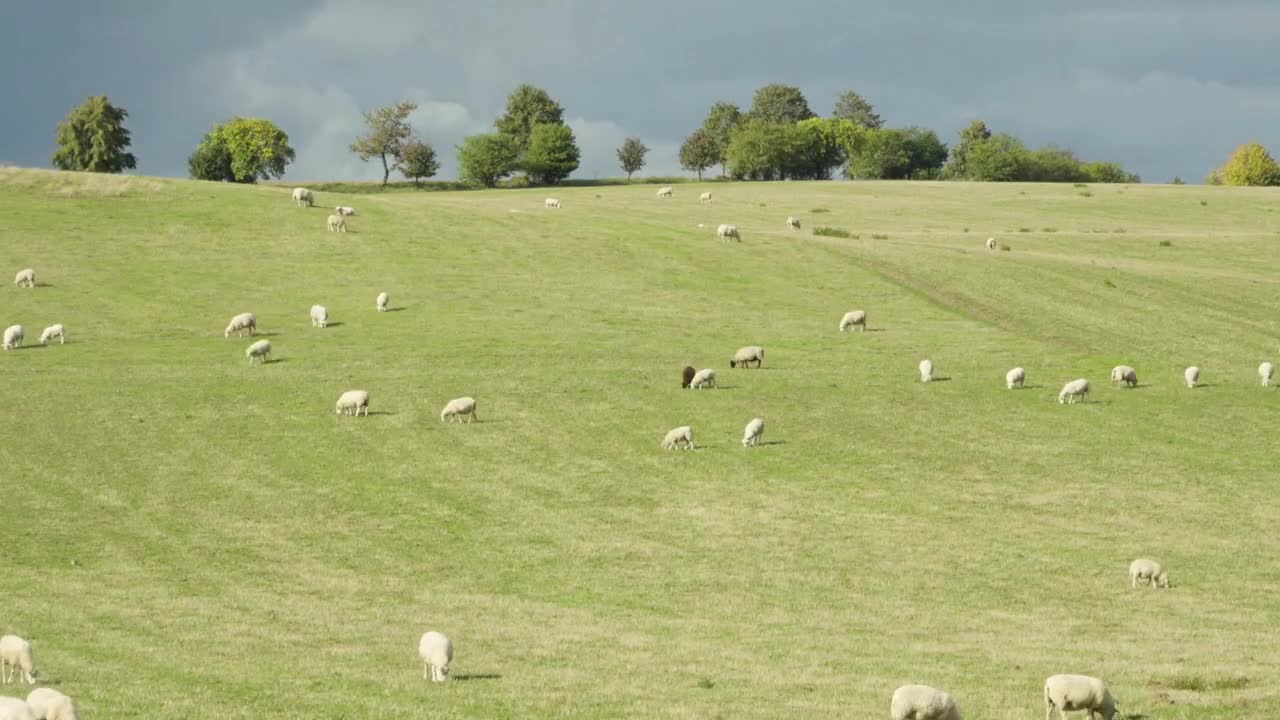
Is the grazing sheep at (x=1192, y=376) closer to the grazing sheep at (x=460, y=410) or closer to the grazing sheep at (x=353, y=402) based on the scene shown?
the grazing sheep at (x=460, y=410)

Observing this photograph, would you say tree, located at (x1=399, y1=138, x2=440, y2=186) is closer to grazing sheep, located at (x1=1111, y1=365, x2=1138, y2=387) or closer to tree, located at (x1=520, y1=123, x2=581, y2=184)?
tree, located at (x1=520, y1=123, x2=581, y2=184)

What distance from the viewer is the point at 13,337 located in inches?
2515

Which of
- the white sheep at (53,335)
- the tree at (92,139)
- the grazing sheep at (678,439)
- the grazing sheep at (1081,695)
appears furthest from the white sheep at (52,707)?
the tree at (92,139)

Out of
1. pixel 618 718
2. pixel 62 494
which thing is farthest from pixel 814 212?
pixel 618 718

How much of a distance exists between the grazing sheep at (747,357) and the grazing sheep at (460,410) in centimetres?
1230

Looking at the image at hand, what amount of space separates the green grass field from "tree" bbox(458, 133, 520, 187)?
95.3 meters

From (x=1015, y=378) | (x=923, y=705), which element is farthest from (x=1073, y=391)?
(x=923, y=705)

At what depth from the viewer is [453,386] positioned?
56.8 m

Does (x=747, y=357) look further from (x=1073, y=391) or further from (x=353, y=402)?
(x=353, y=402)

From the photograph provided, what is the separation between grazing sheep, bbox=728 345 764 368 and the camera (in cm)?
5994

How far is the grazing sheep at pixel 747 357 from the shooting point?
5994 centimetres

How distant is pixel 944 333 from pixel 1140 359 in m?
8.24

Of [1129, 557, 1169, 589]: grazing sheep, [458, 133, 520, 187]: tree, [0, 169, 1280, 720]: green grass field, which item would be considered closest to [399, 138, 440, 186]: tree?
[458, 133, 520, 187]: tree

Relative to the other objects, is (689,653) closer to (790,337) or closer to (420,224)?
(790,337)
